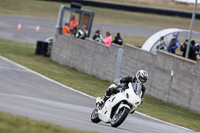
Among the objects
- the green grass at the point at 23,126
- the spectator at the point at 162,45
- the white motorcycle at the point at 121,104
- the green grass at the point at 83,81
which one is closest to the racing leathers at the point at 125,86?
the white motorcycle at the point at 121,104

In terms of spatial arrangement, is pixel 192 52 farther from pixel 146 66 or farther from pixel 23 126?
pixel 23 126

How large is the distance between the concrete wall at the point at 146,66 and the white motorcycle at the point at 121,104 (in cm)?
663

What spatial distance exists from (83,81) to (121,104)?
435 inches

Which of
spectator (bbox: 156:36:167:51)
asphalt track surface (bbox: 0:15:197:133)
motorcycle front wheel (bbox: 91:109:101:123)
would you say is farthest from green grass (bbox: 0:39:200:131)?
motorcycle front wheel (bbox: 91:109:101:123)

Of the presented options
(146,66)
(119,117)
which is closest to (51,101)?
(119,117)

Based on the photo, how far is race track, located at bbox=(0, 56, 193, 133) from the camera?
10.6m

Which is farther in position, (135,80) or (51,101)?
(51,101)

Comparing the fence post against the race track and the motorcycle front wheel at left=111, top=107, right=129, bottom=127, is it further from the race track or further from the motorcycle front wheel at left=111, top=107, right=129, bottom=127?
the motorcycle front wheel at left=111, top=107, right=129, bottom=127

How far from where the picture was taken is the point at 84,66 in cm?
2427

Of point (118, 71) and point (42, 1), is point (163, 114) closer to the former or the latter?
point (118, 71)

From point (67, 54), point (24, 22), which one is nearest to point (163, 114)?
point (67, 54)

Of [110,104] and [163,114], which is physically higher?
[110,104]

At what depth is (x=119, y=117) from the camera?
9.75m

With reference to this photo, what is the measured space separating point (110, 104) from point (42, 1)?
146 ft
